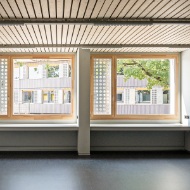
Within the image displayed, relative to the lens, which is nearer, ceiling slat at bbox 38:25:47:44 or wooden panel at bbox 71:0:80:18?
wooden panel at bbox 71:0:80:18

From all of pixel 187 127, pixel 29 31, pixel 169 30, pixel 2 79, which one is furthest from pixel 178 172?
pixel 2 79

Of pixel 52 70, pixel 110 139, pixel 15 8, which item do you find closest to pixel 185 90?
pixel 110 139

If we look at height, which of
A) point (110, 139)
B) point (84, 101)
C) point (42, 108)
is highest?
point (84, 101)

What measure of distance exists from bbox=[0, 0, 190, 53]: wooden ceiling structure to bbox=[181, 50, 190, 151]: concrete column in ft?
2.74

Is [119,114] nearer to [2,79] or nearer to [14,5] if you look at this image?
[2,79]

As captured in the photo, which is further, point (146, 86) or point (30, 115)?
point (146, 86)

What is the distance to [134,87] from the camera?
926cm

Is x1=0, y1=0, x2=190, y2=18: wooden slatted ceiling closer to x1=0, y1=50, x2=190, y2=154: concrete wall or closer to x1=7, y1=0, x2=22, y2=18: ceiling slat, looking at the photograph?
x1=7, y1=0, x2=22, y2=18: ceiling slat

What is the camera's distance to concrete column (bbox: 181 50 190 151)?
862cm

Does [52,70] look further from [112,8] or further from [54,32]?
[112,8]

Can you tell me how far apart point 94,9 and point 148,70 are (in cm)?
489

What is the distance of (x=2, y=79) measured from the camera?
8.98m

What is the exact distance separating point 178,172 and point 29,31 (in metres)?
4.00

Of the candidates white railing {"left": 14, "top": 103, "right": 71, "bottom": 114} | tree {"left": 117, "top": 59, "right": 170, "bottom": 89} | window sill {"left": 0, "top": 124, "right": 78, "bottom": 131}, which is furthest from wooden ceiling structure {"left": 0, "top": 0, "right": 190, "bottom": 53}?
window sill {"left": 0, "top": 124, "right": 78, "bottom": 131}
